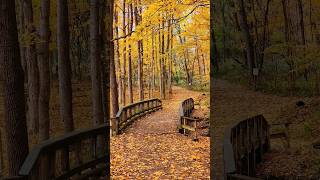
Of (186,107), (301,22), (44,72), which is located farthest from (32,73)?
(301,22)

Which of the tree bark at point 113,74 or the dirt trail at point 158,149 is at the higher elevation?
the tree bark at point 113,74

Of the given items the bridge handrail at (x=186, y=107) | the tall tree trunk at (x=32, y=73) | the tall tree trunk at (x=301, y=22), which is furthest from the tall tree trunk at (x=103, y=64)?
the tall tree trunk at (x=301, y=22)

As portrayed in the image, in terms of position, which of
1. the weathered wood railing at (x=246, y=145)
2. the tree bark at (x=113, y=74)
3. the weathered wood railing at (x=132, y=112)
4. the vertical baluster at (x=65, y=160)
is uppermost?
the tree bark at (x=113, y=74)

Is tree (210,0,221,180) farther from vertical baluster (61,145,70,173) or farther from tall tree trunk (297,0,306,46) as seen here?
vertical baluster (61,145,70,173)

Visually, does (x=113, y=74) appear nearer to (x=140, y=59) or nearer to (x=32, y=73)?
(x=140, y=59)

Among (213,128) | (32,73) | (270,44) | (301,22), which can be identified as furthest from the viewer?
(32,73)

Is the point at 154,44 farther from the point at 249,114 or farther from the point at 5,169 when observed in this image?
the point at 5,169

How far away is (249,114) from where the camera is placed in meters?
3.44

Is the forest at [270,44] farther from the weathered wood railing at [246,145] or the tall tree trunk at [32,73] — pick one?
the tall tree trunk at [32,73]

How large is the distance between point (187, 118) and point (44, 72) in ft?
5.17

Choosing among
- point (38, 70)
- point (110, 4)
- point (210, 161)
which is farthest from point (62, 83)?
point (210, 161)

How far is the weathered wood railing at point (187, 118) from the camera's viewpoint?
3730mm

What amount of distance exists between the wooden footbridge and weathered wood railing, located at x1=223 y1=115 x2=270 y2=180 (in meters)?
0.43

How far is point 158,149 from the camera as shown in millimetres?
4023
